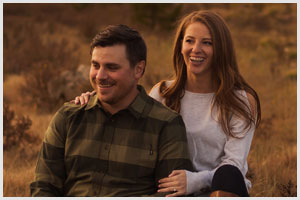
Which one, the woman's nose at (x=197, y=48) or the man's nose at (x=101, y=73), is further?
the woman's nose at (x=197, y=48)

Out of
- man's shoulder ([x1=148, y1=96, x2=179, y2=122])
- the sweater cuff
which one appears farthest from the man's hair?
the sweater cuff

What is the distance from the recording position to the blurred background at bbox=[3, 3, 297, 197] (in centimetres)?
549

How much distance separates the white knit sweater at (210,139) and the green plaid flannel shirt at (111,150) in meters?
0.41

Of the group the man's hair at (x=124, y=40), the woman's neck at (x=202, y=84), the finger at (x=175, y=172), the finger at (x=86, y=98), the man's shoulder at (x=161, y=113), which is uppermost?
the man's hair at (x=124, y=40)

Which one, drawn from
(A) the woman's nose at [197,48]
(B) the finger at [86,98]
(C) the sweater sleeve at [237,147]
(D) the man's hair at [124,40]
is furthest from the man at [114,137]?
(A) the woman's nose at [197,48]

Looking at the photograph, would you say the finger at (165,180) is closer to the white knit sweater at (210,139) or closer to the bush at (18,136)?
the white knit sweater at (210,139)

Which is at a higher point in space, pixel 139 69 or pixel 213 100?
pixel 139 69

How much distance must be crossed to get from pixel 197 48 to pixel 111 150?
93 centimetres

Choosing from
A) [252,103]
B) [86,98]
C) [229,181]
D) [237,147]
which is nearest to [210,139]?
→ [237,147]

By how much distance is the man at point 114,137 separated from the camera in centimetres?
287

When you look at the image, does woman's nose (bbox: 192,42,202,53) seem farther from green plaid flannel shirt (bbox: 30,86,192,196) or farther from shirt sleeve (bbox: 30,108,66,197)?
shirt sleeve (bbox: 30,108,66,197)

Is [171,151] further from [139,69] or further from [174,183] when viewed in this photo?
[139,69]

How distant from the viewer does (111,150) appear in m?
2.95

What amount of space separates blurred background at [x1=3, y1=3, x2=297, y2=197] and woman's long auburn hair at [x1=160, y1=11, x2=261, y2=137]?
2.88ft
